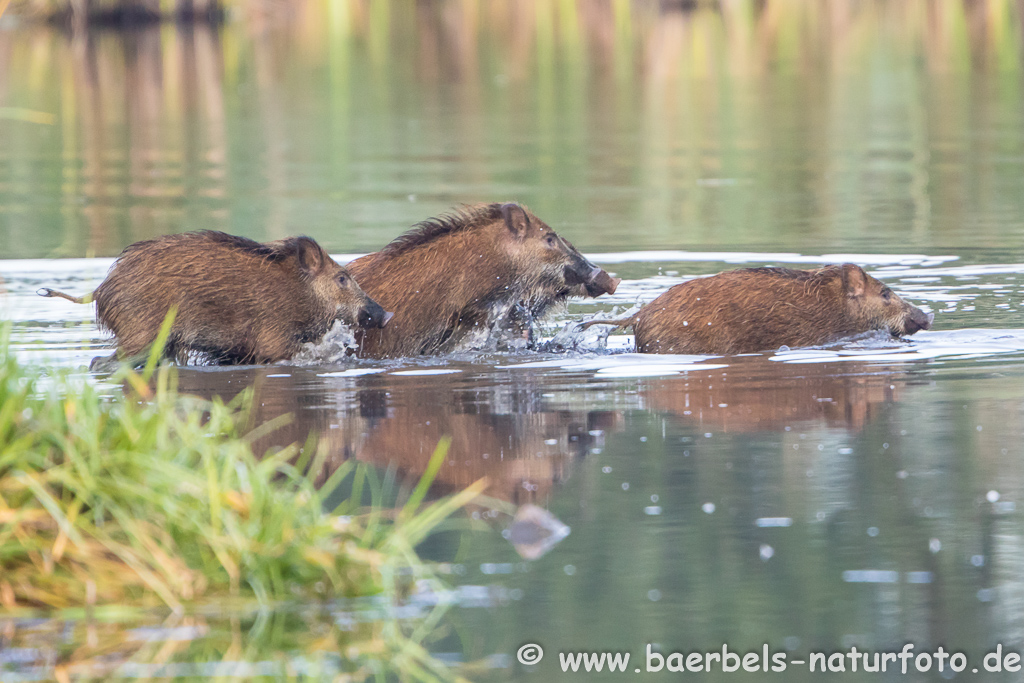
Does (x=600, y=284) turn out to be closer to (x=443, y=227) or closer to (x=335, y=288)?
(x=443, y=227)

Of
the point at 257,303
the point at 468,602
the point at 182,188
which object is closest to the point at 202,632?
the point at 468,602

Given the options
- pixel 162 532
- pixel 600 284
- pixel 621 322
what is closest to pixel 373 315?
pixel 621 322

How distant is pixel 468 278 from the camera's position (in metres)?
10.4

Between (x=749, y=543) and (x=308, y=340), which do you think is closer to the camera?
(x=749, y=543)

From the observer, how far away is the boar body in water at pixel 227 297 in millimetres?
9484

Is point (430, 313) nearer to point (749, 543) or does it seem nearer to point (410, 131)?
point (749, 543)

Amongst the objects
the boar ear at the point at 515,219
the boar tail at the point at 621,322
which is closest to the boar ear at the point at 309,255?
the boar ear at the point at 515,219

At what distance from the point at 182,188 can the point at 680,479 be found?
1293cm

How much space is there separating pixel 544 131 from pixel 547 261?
14646 millimetres

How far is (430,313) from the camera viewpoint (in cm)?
1024

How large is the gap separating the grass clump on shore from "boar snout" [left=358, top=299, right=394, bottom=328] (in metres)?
4.41

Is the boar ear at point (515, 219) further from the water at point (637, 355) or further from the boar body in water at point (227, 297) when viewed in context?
the boar body in water at point (227, 297)

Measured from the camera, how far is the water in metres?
5.11

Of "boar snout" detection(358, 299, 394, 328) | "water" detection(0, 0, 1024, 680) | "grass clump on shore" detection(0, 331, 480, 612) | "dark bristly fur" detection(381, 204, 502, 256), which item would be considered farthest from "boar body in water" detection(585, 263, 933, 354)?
"grass clump on shore" detection(0, 331, 480, 612)
